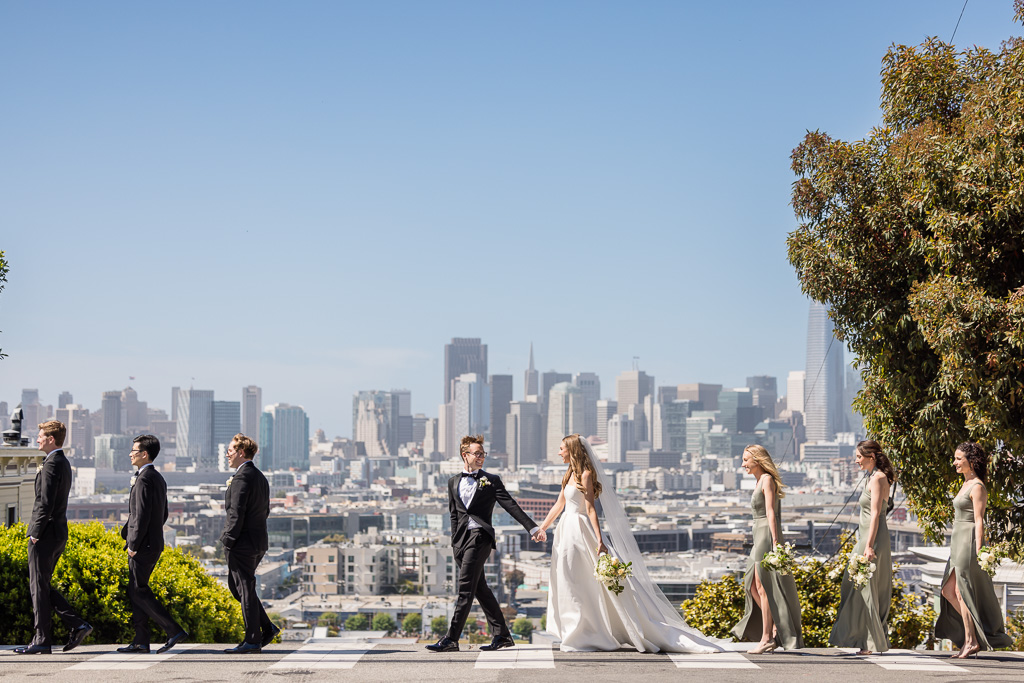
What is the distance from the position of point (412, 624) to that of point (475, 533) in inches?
4198

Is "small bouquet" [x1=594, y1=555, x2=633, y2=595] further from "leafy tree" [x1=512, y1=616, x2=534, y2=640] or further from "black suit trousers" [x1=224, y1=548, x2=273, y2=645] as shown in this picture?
"leafy tree" [x1=512, y1=616, x2=534, y2=640]

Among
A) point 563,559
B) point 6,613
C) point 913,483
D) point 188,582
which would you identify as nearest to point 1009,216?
point 913,483

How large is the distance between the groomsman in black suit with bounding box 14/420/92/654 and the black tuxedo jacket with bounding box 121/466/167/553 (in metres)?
0.50

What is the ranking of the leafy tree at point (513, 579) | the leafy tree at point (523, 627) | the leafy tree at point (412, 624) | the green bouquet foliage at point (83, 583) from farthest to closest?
the leafy tree at point (513, 579)
the leafy tree at point (412, 624)
the leafy tree at point (523, 627)
the green bouquet foliage at point (83, 583)

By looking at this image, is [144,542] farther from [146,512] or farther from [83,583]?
[83,583]

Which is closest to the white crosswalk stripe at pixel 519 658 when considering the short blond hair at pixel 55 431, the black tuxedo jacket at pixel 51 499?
the black tuxedo jacket at pixel 51 499

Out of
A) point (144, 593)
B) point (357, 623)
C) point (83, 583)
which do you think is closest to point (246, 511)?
point (144, 593)

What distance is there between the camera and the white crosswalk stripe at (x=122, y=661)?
7.34 meters

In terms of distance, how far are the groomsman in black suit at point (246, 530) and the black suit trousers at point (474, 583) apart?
4.91 ft

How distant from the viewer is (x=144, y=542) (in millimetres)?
7969

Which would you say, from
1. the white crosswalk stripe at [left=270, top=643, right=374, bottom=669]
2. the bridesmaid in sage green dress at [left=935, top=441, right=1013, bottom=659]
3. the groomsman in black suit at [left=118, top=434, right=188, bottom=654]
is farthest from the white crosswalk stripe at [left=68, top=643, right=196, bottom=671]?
the bridesmaid in sage green dress at [left=935, top=441, right=1013, bottom=659]

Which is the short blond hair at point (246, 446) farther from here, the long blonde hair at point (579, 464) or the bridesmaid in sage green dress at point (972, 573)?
the bridesmaid in sage green dress at point (972, 573)

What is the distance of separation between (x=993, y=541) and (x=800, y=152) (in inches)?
219

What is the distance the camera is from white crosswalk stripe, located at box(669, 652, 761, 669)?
739cm
